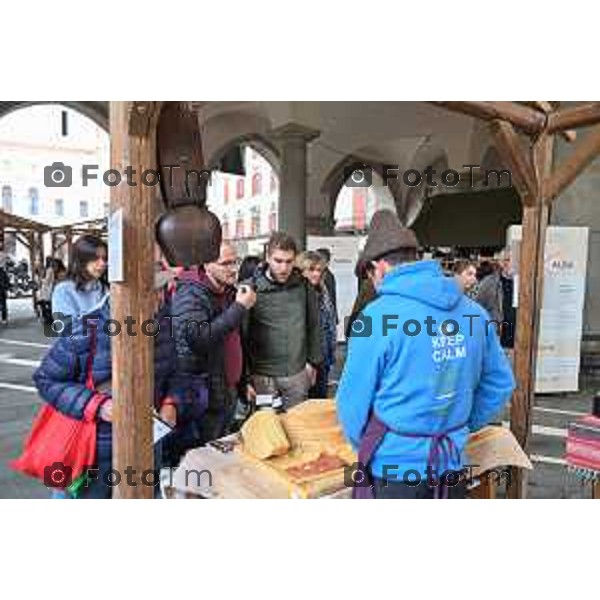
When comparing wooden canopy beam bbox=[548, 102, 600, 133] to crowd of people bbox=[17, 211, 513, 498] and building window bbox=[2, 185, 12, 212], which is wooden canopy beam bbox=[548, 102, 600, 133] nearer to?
crowd of people bbox=[17, 211, 513, 498]

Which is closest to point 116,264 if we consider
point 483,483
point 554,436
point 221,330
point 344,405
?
point 344,405

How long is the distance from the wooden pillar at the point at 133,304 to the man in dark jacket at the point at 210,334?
876mm

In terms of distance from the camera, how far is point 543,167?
3.36 m

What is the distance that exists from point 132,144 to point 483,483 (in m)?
2.04

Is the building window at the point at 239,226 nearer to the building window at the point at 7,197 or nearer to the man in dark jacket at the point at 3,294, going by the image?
the building window at the point at 7,197

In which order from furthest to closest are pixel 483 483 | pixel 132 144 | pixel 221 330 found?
pixel 221 330 < pixel 483 483 < pixel 132 144

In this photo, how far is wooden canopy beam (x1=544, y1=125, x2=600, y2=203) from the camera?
337 cm

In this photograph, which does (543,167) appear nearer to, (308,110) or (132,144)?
(132,144)

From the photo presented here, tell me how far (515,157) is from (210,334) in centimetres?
173

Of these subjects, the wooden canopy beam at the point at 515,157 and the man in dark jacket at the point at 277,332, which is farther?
the man in dark jacket at the point at 277,332

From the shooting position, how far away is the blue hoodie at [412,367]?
1.89 m

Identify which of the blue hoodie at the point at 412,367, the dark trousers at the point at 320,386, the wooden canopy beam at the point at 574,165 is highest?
the wooden canopy beam at the point at 574,165

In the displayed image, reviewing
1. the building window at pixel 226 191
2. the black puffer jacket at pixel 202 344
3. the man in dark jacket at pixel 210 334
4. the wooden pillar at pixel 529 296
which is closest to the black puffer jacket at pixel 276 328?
the man in dark jacket at pixel 210 334

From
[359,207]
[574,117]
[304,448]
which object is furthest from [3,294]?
[359,207]
